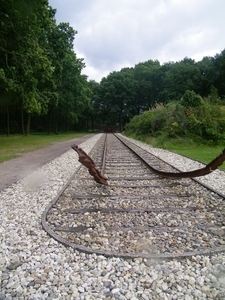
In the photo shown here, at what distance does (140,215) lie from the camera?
3916 millimetres

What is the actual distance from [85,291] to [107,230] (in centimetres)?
123

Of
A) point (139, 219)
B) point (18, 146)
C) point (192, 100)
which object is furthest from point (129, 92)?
point (139, 219)

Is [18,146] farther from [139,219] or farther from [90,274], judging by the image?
[90,274]

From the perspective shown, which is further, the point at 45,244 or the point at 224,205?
the point at 224,205

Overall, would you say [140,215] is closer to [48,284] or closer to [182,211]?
[182,211]

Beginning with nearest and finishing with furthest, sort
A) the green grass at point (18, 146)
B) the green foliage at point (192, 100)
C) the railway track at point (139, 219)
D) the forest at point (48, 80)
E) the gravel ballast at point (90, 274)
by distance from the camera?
the gravel ballast at point (90, 274), the railway track at point (139, 219), the green grass at point (18, 146), the forest at point (48, 80), the green foliage at point (192, 100)

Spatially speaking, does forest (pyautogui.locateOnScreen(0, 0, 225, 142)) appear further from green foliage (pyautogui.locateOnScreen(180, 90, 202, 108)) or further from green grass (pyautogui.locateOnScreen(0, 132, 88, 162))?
green grass (pyautogui.locateOnScreen(0, 132, 88, 162))

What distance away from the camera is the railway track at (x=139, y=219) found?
9.64ft

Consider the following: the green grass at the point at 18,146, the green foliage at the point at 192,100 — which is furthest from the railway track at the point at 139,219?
the green foliage at the point at 192,100

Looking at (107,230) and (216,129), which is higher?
(216,129)

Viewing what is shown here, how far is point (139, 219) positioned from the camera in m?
3.76

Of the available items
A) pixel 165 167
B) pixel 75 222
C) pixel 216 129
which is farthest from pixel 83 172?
pixel 216 129

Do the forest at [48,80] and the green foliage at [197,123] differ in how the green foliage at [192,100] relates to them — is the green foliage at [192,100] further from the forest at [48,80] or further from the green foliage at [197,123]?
the green foliage at [197,123]

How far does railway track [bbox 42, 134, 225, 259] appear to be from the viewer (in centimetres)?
294
